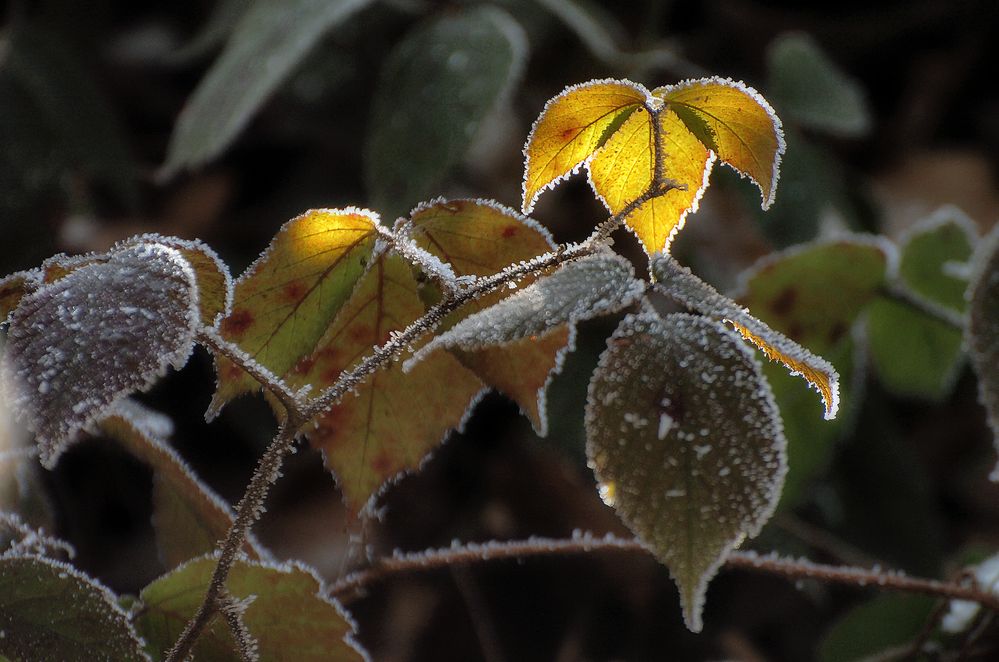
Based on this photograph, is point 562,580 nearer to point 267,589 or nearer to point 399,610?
point 399,610

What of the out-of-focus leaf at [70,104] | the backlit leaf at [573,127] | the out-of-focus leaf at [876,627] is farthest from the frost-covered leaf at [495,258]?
the out-of-focus leaf at [70,104]

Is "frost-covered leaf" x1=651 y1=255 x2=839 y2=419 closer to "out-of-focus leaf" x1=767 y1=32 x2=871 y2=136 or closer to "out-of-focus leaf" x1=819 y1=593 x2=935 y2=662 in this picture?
"out-of-focus leaf" x1=819 y1=593 x2=935 y2=662

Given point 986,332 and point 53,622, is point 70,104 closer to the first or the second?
point 53,622

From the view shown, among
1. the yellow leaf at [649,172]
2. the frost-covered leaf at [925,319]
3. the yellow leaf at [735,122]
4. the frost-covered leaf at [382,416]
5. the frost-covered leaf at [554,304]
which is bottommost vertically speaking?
the frost-covered leaf at [925,319]

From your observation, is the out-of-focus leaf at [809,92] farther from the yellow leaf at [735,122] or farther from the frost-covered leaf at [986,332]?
the yellow leaf at [735,122]

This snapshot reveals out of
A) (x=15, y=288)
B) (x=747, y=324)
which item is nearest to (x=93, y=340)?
(x=15, y=288)

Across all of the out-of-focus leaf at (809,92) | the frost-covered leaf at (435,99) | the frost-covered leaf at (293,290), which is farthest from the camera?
the out-of-focus leaf at (809,92)

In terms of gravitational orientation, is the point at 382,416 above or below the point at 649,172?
below

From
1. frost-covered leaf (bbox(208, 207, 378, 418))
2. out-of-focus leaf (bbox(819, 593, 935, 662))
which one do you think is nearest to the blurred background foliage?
out-of-focus leaf (bbox(819, 593, 935, 662))
